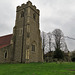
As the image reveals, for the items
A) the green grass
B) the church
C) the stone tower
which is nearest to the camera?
the green grass

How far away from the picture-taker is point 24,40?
28.2 m

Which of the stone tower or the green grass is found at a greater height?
the stone tower

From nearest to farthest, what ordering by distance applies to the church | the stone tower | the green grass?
the green grass
the church
the stone tower

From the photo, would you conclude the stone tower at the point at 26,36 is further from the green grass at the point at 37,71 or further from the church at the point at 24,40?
the green grass at the point at 37,71

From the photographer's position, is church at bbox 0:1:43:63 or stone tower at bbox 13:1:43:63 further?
stone tower at bbox 13:1:43:63

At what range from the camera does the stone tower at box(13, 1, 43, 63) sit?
89.5ft

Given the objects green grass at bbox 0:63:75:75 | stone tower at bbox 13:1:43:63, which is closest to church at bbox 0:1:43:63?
stone tower at bbox 13:1:43:63

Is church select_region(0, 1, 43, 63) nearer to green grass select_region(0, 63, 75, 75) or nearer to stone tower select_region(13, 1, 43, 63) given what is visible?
stone tower select_region(13, 1, 43, 63)

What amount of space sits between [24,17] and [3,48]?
11.1 meters

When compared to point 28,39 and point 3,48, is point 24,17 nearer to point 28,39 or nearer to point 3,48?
point 28,39

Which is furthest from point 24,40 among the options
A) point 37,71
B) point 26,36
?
point 37,71

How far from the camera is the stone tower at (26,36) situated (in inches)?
1074

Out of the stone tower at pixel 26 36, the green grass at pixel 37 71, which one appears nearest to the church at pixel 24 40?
the stone tower at pixel 26 36

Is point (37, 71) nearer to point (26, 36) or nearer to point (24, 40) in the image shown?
point (26, 36)
